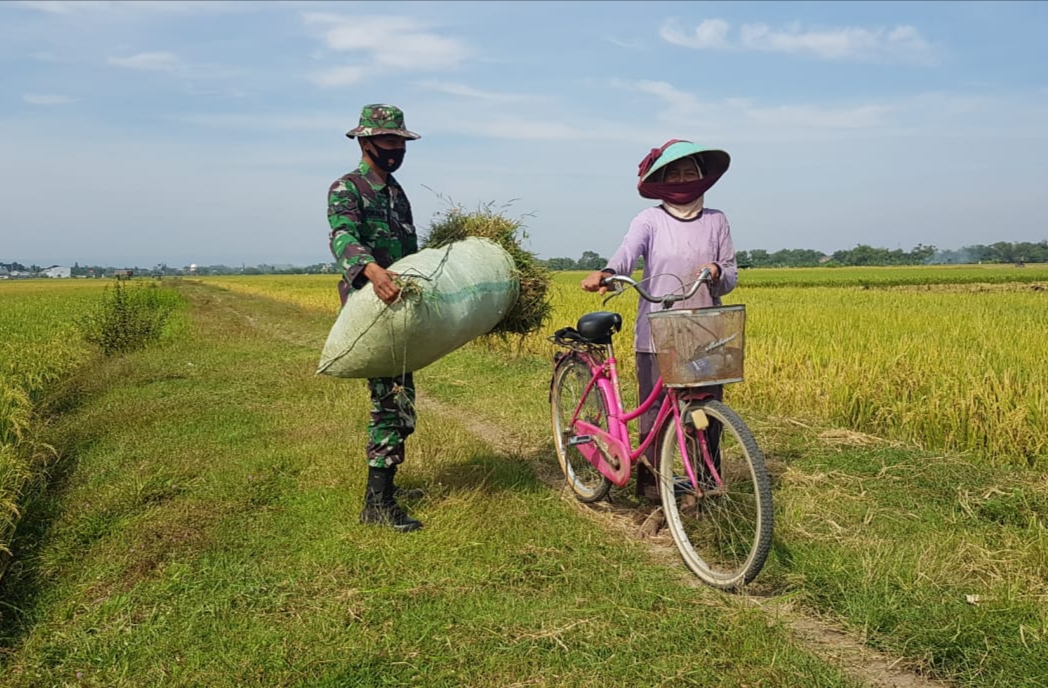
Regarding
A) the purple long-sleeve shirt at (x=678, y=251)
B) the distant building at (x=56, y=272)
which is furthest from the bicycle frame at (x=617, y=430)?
the distant building at (x=56, y=272)

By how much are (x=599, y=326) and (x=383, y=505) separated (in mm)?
1531

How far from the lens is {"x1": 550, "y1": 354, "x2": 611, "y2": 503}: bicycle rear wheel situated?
411 centimetres

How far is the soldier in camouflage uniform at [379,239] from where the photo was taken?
343 cm

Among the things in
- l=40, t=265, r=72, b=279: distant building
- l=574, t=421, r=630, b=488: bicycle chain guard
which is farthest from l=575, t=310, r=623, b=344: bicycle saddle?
l=40, t=265, r=72, b=279: distant building

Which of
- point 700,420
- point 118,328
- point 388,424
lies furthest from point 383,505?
point 118,328

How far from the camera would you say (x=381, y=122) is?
3.52 metres

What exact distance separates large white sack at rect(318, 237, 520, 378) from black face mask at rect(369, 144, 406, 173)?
0.54m

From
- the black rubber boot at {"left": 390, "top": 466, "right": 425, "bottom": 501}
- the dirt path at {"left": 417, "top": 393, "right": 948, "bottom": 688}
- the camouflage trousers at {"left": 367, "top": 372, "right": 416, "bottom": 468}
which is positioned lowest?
the dirt path at {"left": 417, "top": 393, "right": 948, "bottom": 688}

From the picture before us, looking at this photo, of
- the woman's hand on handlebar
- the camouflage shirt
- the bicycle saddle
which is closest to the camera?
the camouflage shirt

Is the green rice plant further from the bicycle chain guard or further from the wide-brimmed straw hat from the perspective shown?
the wide-brimmed straw hat

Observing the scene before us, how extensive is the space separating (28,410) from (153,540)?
120 inches

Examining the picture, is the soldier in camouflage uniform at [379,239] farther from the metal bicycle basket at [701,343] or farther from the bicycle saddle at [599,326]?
the metal bicycle basket at [701,343]

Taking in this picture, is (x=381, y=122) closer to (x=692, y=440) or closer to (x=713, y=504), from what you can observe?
(x=692, y=440)

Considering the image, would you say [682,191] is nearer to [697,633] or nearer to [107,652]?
[697,633]
